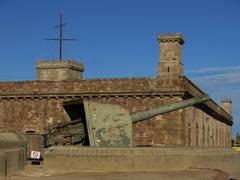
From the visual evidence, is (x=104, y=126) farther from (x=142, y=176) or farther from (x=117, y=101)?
(x=117, y=101)

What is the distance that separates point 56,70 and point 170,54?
9603 mm

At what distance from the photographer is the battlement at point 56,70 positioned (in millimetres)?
39469

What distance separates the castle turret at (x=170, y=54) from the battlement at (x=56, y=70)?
830cm

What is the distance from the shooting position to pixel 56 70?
3962 centimetres

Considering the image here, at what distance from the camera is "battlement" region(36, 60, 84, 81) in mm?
39469

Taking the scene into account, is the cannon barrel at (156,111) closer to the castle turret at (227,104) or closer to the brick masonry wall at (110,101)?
the brick masonry wall at (110,101)

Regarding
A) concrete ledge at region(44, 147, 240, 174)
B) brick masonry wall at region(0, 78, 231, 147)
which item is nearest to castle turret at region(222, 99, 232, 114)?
brick masonry wall at region(0, 78, 231, 147)

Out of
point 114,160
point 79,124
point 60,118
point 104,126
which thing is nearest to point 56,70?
point 60,118

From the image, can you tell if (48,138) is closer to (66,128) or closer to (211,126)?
(66,128)

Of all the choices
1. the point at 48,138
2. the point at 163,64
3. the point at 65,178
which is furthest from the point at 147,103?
the point at 65,178

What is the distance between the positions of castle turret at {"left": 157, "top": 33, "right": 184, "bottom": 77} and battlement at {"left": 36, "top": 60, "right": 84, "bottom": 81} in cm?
830

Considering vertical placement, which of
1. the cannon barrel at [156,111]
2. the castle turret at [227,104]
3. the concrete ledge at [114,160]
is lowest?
the concrete ledge at [114,160]

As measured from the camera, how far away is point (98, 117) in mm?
14125

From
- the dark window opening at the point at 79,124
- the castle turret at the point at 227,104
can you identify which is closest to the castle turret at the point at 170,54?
the dark window opening at the point at 79,124
